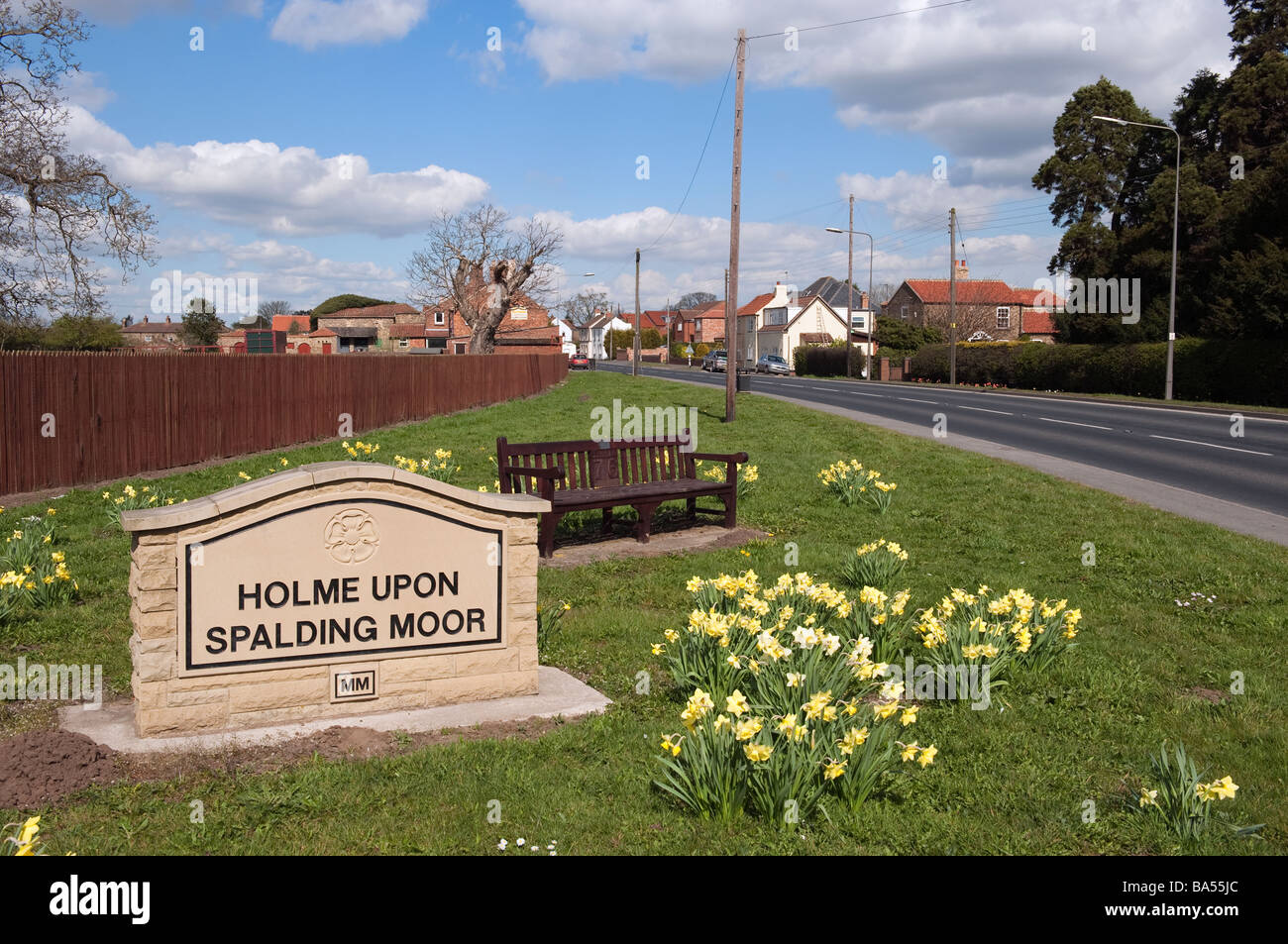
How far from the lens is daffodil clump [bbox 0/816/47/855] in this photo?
2.95 meters

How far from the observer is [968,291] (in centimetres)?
7781

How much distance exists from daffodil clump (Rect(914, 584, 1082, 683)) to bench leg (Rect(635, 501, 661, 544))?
3.80 meters

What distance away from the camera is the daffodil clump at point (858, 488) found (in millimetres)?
11055

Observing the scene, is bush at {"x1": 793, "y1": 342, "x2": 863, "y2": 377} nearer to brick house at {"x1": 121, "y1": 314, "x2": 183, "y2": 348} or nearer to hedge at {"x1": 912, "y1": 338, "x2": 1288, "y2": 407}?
hedge at {"x1": 912, "y1": 338, "x2": 1288, "y2": 407}

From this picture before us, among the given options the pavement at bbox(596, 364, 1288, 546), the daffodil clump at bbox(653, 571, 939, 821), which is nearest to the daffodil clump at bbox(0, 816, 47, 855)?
the daffodil clump at bbox(653, 571, 939, 821)

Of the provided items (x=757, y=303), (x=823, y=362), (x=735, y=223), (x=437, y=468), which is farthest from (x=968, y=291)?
(x=437, y=468)

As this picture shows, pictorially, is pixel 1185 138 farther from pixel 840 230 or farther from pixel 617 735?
pixel 617 735

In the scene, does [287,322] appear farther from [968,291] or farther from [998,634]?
[998,634]

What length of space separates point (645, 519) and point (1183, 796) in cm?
613

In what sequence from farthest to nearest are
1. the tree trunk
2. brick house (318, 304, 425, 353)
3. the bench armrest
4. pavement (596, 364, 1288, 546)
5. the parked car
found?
brick house (318, 304, 425, 353) < the parked car < the tree trunk < pavement (596, 364, 1288, 546) < the bench armrest

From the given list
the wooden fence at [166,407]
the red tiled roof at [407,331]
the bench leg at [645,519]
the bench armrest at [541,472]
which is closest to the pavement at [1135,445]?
the bench leg at [645,519]

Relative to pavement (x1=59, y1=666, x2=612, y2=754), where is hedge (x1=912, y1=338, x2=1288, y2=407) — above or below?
above

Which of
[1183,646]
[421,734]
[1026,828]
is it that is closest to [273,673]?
[421,734]

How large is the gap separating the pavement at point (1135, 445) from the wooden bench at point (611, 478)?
5.15 m
